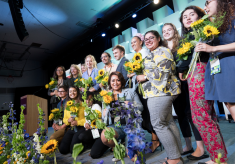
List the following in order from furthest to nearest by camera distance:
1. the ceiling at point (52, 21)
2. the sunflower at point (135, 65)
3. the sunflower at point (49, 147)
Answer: the ceiling at point (52, 21), the sunflower at point (135, 65), the sunflower at point (49, 147)

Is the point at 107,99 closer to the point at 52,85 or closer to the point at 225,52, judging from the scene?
the point at 225,52

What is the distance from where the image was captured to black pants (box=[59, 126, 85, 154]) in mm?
2301

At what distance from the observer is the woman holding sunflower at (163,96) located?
4.33ft

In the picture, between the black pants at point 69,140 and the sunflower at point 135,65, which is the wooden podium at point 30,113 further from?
the sunflower at point 135,65

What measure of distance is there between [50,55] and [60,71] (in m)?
5.55

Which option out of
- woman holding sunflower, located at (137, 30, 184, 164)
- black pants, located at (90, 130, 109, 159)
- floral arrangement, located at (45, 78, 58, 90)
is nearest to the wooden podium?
floral arrangement, located at (45, 78, 58, 90)

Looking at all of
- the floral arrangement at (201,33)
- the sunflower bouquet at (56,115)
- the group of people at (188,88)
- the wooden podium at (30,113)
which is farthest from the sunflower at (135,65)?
the wooden podium at (30,113)

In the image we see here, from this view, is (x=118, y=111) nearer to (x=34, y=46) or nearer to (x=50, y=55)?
(x=34, y=46)

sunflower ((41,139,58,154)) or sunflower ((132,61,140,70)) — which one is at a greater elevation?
sunflower ((132,61,140,70))

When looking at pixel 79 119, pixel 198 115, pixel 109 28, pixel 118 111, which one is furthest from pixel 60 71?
pixel 198 115

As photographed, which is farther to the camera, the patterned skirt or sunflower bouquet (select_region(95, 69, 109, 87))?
sunflower bouquet (select_region(95, 69, 109, 87))

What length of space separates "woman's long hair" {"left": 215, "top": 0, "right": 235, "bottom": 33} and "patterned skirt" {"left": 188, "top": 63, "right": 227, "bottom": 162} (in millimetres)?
349

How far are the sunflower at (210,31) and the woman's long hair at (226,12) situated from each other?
6 cm

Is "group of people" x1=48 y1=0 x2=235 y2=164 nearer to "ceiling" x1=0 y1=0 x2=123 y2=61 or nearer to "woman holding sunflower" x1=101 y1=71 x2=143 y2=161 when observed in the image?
"woman holding sunflower" x1=101 y1=71 x2=143 y2=161
